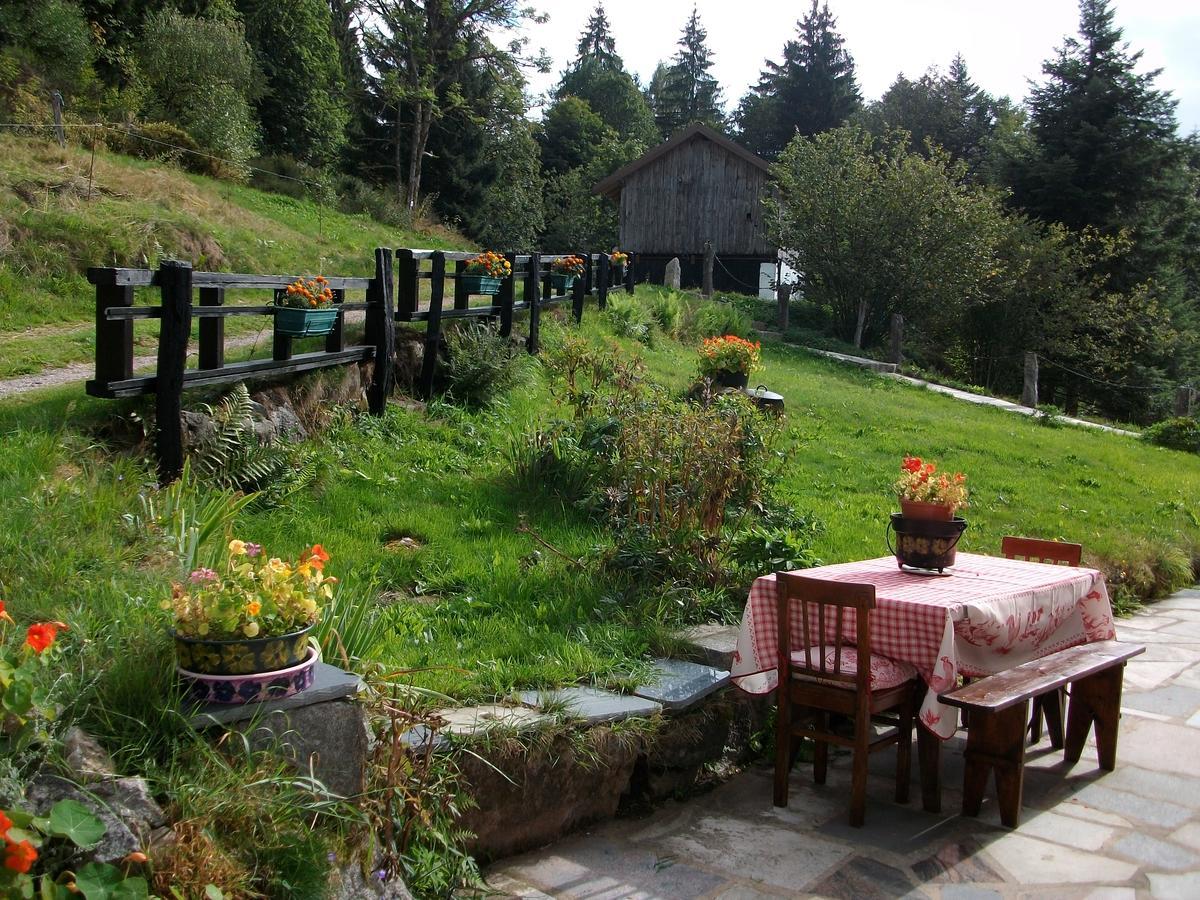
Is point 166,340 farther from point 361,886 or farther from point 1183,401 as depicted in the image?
point 1183,401

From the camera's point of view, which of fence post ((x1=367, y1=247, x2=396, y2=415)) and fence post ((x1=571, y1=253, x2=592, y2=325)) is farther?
fence post ((x1=571, y1=253, x2=592, y2=325))

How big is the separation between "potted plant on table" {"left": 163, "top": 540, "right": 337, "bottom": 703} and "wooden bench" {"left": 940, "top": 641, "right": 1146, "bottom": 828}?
2523mm

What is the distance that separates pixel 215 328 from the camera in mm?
6762

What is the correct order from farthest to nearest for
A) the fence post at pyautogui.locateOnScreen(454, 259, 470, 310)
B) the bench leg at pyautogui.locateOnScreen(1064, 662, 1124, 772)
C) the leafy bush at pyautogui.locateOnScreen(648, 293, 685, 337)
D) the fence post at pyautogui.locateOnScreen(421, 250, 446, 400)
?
1. the leafy bush at pyautogui.locateOnScreen(648, 293, 685, 337)
2. the fence post at pyautogui.locateOnScreen(454, 259, 470, 310)
3. the fence post at pyautogui.locateOnScreen(421, 250, 446, 400)
4. the bench leg at pyautogui.locateOnScreen(1064, 662, 1124, 772)

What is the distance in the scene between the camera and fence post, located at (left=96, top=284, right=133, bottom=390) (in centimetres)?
590

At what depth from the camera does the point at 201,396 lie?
684cm

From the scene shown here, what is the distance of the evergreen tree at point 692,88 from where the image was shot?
64.6 m

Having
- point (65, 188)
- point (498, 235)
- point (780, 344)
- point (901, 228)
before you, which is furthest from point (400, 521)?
point (498, 235)

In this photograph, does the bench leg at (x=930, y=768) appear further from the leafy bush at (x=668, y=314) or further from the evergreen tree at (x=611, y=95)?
the evergreen tree at (x=611, y=95)

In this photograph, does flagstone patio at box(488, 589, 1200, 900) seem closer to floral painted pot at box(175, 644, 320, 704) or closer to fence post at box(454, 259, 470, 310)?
floral painted pot at box(175, 644, 320, 704)

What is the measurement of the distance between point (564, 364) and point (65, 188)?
7.05 metres

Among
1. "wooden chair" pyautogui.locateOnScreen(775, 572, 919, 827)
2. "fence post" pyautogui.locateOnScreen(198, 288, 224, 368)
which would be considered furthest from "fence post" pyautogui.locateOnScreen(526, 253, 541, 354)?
"wooden chair" pyautogui.locateOnScreen(775, 572, 919, 827)

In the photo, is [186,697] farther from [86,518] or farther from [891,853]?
[891,853]

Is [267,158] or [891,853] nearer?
[891,853]
